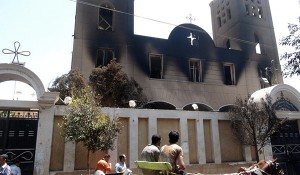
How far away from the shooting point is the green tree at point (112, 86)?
15.5 meters

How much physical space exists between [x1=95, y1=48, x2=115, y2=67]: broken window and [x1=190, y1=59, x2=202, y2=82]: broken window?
6219 mm

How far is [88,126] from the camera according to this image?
401 inches

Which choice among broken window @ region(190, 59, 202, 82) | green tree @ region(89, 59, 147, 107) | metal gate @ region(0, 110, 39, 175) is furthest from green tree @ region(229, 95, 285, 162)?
metal gate @ region(0, 110, 39, 175)

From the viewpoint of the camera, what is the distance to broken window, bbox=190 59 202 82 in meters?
19.5

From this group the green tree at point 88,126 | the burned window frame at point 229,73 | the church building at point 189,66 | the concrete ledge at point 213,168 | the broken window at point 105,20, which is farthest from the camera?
the burned window frame at point 229,73

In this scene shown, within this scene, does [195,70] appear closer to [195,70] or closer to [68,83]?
[195,70]

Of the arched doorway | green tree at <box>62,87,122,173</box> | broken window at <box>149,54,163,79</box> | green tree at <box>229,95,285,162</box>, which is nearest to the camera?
green tree at <box>62,87,122,173</box>

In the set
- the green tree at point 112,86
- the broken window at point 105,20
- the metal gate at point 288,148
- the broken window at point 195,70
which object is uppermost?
the broken window at point 105,20

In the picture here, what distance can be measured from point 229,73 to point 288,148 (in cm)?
757

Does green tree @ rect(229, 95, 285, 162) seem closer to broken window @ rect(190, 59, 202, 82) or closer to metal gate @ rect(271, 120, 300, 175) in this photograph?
metal gate @ rect(271, 120, 300, 175)

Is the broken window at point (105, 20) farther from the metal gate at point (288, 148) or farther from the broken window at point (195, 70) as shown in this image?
the metal gate at point (288, 148)

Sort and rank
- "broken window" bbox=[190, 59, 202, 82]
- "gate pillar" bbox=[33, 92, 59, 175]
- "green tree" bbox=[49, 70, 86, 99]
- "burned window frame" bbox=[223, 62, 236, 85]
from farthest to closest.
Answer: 1. "burned window frame" bbox=[223, 62, 236, 85]
2. "broken window" bbox=[190, 59, 202, 82]
3. "green tree" bbox=[49, 70, 86, 99]
4. "gate pillar" bbox=[33, 92, 59, 175]

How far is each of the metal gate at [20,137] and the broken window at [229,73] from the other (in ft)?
49.3

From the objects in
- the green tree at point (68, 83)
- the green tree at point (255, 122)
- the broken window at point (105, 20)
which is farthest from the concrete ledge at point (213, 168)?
the broken window at point (105, 20)
